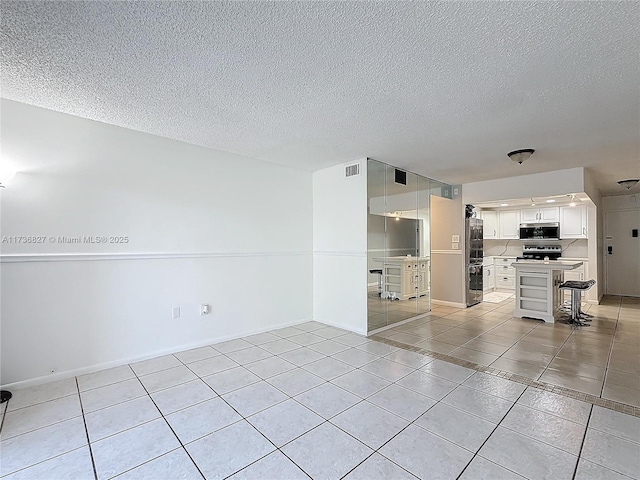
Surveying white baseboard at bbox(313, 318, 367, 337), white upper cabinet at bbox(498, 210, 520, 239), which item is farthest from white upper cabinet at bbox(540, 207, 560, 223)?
white baseboard at bbox(313, 318, 367, 337)

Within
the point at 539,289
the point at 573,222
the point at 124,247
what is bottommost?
the point at 539,289

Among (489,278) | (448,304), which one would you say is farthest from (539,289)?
(489,278)

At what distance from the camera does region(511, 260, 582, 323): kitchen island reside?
5.09 meters

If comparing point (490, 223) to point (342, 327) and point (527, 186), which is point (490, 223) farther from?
point (342, 327)

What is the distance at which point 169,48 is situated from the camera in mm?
1895

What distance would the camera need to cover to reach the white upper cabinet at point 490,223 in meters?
8.04

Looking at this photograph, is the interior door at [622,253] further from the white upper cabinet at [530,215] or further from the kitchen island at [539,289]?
the kitchen island at [539,289]

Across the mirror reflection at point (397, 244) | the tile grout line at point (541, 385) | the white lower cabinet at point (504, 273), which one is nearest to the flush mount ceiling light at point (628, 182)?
the white lower cabinet at point (504, 273)

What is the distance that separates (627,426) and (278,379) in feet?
8.75

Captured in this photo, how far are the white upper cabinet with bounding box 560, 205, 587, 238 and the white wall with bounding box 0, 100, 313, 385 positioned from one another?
6.73m

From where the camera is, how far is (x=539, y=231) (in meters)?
7.36

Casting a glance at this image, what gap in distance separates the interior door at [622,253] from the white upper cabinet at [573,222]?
1.60 m

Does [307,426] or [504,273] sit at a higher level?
[504,273]

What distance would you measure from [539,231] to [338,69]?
7422mm
